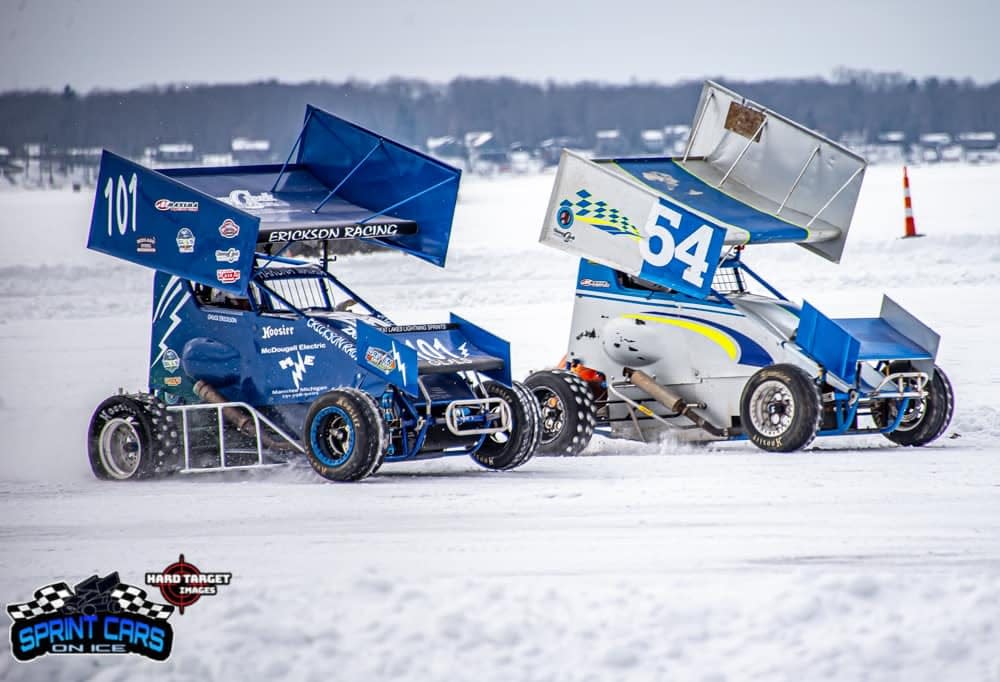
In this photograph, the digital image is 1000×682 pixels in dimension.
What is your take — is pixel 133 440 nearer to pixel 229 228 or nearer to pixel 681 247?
pixel 229 228

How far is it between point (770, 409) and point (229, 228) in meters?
5.00

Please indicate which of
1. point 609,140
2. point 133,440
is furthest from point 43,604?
point 609,140

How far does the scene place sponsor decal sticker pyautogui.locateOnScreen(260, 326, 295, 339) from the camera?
13.4 meters

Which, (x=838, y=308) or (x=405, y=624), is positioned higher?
(x=838, y=308)

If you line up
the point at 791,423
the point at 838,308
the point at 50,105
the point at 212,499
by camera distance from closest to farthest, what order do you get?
the point at 212,499, the point at 791,423, the point at 50,105, the point at 838,308

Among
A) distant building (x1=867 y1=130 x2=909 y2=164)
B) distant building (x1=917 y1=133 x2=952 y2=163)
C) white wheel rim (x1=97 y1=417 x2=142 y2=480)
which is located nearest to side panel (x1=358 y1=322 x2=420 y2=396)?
white wheel rim (x1=97 y1=417 x2=142 y2=480)

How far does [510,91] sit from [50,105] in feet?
118

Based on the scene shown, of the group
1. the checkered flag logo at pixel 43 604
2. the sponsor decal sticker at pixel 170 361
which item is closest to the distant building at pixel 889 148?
the sponsor decal sticker at pixel 170 361

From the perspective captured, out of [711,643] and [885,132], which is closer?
[711,643]

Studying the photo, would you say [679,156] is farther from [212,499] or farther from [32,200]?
[32,200]

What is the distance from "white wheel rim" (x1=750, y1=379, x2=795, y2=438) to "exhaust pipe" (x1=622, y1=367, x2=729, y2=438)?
819 mm

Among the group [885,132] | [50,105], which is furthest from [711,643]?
[885,132]

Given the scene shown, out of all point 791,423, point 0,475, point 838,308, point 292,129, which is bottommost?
point 0,475

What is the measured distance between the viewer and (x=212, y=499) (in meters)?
12.4
